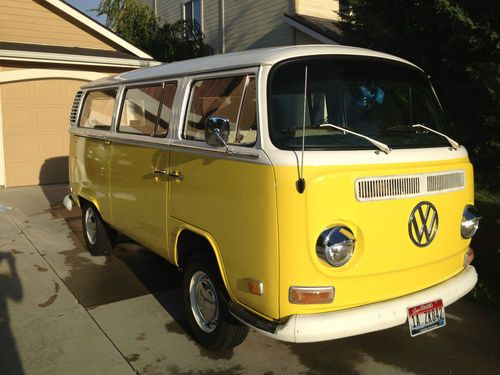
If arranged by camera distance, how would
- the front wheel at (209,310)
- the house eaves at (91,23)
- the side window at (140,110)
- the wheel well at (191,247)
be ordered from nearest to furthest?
the front wheel at (209,310) < the wheel well at (191,247) < the side window at (140,110) < the house eaves at (91,23)

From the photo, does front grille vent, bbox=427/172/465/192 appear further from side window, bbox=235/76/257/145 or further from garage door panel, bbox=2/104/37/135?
garage door panel, bbox=2/104/37/135

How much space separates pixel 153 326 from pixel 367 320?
2.00 metres

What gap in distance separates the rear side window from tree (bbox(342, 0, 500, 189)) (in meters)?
2.94

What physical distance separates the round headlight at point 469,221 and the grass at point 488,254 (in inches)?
51.4

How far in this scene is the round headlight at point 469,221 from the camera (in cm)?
353

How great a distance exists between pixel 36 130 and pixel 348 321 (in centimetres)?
984

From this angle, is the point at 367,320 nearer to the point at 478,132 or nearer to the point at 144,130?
the point at 144,130

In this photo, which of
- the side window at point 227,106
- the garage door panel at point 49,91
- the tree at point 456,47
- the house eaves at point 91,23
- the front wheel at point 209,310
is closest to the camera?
the side window at point 227,106

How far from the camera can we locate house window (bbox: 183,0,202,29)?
1620 cm

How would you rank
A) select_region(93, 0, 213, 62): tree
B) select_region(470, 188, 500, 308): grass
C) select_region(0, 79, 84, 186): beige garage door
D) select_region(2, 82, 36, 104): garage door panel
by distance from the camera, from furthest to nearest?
select_region(93, 0, 213, 62): tree
select_region(0, 79, 84, 186): beige garage door
select_region(2, 82, 36, 104): garage door panel
select_region(470, 188, 500, 308): grass

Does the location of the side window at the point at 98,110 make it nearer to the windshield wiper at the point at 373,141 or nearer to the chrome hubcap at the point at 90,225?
the chrome hubcap at the point at 90,225

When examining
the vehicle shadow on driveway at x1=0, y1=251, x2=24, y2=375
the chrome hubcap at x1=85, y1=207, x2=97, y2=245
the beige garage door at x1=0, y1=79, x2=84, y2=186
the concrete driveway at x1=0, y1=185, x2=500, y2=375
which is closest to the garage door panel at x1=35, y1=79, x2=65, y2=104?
the beige garage door at x1=0, y1=79, x2=84, y2=186

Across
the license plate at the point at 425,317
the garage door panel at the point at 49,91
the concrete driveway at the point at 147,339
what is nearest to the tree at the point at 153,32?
the garage door panel at the point at 49,91

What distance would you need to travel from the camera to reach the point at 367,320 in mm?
2912
